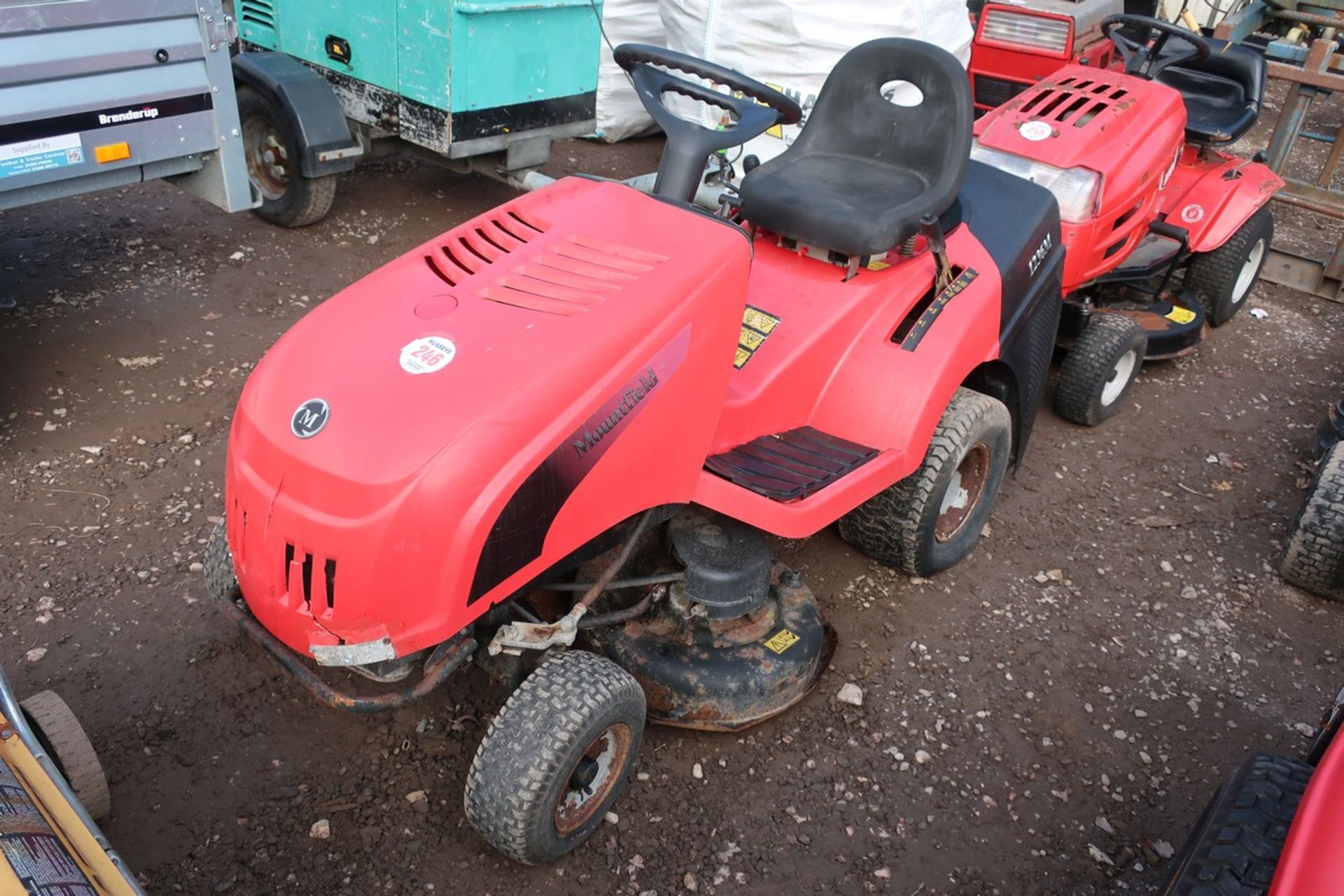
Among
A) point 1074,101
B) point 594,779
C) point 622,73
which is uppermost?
point 1074,101

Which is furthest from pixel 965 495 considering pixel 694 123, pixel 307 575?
pixel 307 575

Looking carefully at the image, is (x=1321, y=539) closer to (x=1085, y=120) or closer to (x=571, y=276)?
(x=1085, y=120)

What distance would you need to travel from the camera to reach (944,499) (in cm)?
305

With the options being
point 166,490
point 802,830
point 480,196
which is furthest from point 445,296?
point 480,196

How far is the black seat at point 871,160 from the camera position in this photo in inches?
106

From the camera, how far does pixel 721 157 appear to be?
9.95 ft

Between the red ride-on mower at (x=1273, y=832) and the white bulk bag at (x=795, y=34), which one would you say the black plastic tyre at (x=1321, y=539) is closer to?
the red ride-on mower at (x=1273, y=832)

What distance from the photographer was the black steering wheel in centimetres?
240

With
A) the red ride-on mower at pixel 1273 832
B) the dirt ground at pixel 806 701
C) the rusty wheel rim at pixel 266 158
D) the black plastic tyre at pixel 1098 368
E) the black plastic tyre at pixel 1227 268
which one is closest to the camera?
the red ride-on mower at pixel 1273 832

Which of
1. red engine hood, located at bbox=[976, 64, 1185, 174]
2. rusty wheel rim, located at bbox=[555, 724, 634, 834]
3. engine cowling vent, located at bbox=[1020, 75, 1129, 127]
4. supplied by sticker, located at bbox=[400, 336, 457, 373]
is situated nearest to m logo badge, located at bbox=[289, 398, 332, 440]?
supplied by sticker, located at bbox=[400, 336, 457, 373]

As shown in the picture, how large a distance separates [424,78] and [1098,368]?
290cm

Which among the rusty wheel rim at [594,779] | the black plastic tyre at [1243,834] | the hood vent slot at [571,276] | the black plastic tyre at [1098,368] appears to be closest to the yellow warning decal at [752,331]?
the hood vent slot at [571,276]

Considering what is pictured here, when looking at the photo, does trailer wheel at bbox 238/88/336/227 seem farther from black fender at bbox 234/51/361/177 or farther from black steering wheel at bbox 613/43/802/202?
black steering wheel at bbox 613/43/802/202

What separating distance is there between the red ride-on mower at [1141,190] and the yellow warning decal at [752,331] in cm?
160
